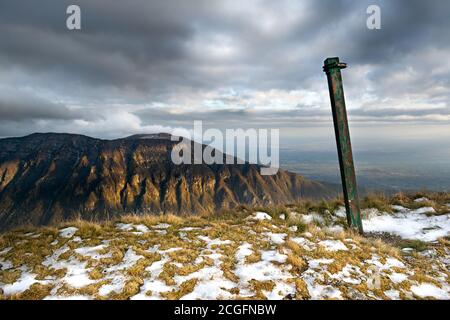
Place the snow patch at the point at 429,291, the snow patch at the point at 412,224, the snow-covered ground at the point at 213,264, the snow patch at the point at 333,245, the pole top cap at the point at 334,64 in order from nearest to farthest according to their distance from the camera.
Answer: the snow-covered ground at the point at 213,264 < the snow patch at the point at 429,291 < the snow patch at the point at 333,245 < the pole top cap at the point at 334,64 < the snow patch at the point at 412,224

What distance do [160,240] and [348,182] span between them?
6605 millimetres

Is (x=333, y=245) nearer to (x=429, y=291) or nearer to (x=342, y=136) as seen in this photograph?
(x=429, y=291)

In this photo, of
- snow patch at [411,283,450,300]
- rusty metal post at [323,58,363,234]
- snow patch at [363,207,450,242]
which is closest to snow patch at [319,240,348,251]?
snow patch at [411,283,450,300]

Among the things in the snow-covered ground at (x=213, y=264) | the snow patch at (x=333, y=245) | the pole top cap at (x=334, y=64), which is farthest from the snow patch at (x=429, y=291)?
the pole top cap at (x=334, y=64)

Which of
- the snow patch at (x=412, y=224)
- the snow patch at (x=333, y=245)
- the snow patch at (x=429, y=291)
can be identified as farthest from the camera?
the snow patch at (x=412, y=224)

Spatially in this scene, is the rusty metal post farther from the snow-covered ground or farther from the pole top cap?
the snow-covered ground

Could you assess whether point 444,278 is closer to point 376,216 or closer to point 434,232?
point 434,232

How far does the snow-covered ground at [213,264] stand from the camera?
4715 millimetres

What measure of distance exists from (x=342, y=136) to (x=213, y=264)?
627 centimetres

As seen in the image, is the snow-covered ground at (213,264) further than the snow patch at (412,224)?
No

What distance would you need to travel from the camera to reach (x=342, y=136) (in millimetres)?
8930

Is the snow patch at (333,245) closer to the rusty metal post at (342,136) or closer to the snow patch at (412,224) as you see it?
the rusty metal post at (342,136)

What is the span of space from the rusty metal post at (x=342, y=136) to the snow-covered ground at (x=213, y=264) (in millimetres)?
Result: 1042
